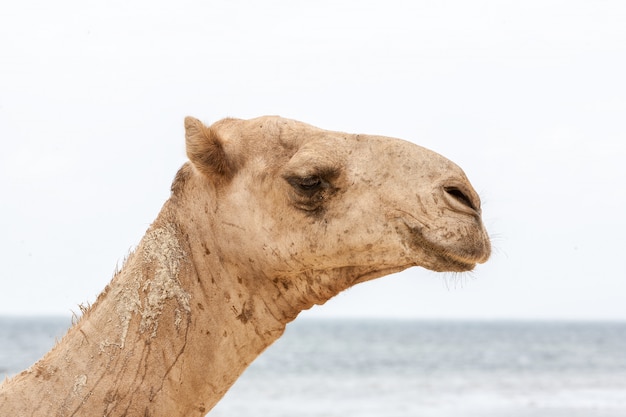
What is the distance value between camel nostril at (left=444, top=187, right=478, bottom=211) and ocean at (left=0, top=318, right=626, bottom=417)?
525 inches

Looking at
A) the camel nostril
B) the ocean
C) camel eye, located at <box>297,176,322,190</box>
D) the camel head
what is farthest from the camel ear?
the ocean

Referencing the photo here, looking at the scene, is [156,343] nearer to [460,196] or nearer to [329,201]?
[329,201]

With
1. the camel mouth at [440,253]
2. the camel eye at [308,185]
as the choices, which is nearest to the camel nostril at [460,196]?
the camel mouth at [440,253]

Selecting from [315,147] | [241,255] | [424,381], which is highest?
[424,381]

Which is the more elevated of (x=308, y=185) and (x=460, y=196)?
(x=308, y=185)

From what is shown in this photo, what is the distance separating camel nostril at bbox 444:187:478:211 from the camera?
12.1ft

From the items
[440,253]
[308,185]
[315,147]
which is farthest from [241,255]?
[440,253]

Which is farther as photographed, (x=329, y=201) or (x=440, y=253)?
(x=329, y=201)

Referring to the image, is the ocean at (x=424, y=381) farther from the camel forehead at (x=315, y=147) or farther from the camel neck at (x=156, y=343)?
the camel forehead at (x=315, y=147)

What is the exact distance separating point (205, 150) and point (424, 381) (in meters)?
32.3

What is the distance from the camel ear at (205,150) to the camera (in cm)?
413

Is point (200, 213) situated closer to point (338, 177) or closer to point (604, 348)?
point (338, 177)

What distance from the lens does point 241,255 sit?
4148 millimetres

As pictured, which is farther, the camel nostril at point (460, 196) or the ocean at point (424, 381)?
the ocean at point (424, 381)
